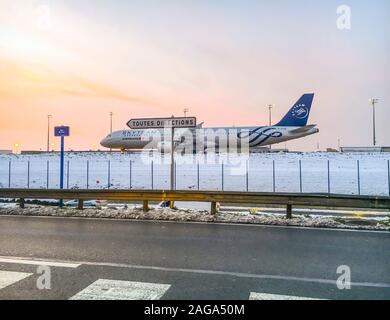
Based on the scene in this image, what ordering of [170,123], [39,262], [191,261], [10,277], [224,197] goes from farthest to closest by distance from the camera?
[170,123] → [224,197] → [191,261] → [39,262] → [10,277]

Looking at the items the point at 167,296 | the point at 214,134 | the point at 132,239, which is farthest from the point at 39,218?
the point at 214,134

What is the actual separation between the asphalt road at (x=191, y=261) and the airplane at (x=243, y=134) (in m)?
39.3

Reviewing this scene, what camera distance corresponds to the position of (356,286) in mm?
4926

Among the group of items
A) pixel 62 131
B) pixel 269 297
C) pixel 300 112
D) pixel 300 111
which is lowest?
pixel 269 297

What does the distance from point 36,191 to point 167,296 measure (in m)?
9.92

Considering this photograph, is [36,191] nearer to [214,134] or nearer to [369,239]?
[369,239]

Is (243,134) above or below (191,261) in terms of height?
above

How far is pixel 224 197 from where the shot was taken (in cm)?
1123

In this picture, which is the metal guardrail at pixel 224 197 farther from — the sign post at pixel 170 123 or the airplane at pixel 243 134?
the airplane at pixel 243 134

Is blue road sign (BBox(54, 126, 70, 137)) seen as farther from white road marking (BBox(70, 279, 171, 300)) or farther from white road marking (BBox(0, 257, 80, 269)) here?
white road marking (BBox(70, 279, 171, 300))

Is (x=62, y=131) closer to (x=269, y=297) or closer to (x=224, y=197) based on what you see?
(x=224, y=197)

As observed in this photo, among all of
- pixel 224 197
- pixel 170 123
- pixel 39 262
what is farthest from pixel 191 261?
pixel 170 123

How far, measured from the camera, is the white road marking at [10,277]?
16.2 ft

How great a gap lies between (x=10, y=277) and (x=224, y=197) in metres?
7.09
